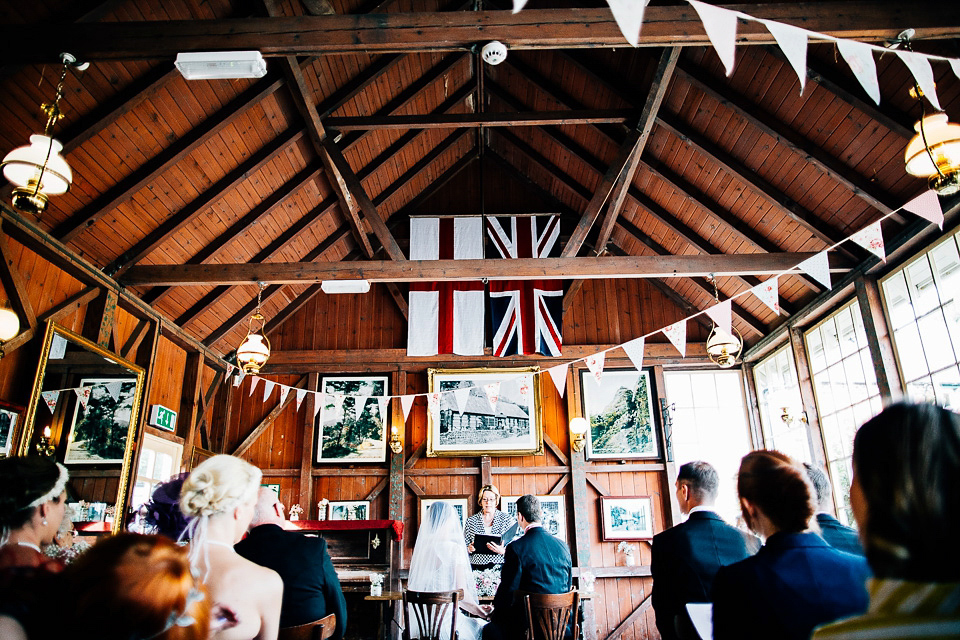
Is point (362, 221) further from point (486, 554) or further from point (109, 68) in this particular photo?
point (486, 554)

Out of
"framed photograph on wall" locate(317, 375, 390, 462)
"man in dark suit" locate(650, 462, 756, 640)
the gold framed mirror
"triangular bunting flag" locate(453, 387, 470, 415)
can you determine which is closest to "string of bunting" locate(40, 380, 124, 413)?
the gold framed mirror

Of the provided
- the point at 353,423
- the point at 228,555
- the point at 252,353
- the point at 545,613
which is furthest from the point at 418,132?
the point at 228,555

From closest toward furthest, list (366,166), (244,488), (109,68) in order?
(244,488)
(109,68)
(366,166)

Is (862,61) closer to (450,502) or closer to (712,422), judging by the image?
(712,422)

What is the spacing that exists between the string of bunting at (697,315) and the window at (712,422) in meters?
1.66

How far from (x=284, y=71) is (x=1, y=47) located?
257cm

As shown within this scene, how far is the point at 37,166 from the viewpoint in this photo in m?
3.94

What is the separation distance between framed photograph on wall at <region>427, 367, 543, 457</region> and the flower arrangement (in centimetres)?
268

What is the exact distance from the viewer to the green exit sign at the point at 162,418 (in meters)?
7.60

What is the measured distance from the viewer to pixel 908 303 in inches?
247

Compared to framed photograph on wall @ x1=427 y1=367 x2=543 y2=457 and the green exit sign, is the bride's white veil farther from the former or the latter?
the green exit sign

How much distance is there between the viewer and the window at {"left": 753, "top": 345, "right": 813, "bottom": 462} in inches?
318

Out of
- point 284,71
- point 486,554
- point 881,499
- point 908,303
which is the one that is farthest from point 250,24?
point 908,303

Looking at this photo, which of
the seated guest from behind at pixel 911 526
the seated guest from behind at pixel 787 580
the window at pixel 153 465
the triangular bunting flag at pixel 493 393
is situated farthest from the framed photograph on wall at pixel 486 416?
the seated guest from behind at pixel 911 526
